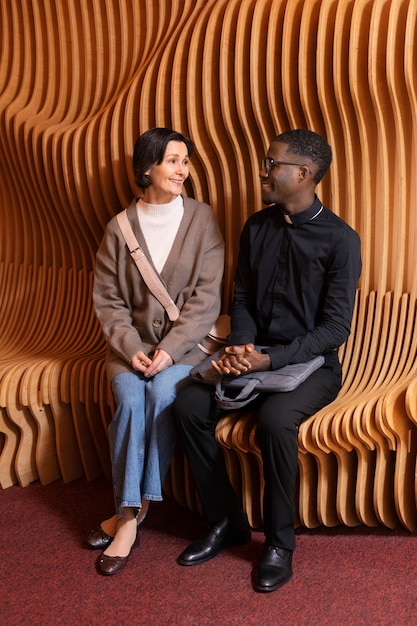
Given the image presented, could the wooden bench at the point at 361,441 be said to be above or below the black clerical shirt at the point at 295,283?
below

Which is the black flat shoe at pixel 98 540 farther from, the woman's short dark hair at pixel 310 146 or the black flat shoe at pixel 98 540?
the woman's short dark hair at pixel 310 146

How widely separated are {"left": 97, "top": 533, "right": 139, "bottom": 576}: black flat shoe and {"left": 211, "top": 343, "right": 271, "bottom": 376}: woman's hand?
2.79 feet

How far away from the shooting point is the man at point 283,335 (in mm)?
3254

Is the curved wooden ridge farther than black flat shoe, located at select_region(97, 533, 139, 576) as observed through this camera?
Yes

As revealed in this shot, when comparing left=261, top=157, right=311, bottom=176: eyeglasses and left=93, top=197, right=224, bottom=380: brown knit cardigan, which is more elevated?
left=261, top=157, right=311, bottom=176: eyeglasses

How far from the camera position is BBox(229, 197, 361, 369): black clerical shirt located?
346 cm

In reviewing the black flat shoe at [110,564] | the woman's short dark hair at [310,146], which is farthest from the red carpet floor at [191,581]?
the woman's short dark hair at [310,146]

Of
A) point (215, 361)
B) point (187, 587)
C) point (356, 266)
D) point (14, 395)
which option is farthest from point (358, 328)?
point (14, 395)

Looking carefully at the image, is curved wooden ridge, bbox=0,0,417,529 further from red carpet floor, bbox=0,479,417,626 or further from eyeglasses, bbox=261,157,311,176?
eyeglasses, bbox=261,157,311,176

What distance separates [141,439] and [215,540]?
507 millimetres

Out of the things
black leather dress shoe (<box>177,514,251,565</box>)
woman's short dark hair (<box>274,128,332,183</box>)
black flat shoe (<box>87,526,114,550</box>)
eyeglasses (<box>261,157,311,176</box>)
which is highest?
woman's short dark hair (<box>274,128,332,183</box>)

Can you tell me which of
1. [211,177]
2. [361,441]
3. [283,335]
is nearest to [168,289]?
[283,335]

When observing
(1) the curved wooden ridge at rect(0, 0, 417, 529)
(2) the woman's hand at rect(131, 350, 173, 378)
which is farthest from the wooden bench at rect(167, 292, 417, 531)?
(2) the woman's hand at rect(131, 350, 173, 378)

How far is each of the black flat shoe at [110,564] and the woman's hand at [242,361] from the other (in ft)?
2.79
